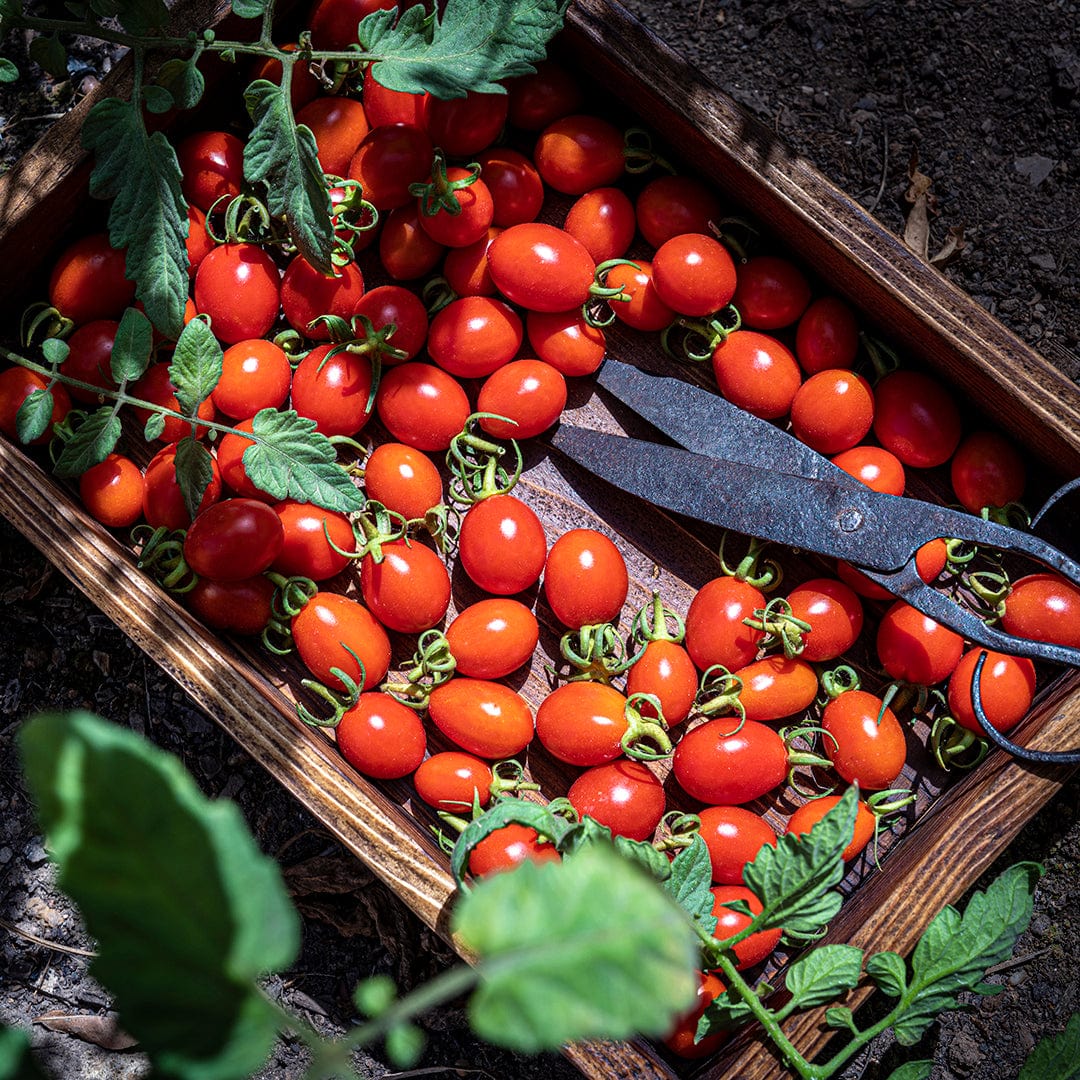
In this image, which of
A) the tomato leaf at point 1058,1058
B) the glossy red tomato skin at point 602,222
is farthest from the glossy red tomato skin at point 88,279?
the tomato leaf at point 1058,1058

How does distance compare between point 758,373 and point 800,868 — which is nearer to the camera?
point 800,868

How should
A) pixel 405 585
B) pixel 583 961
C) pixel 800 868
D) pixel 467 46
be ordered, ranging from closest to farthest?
pixel 583 961
pixel 800 868
pixel 467 46
pixel 405 585

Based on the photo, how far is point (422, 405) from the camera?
111 centimetres

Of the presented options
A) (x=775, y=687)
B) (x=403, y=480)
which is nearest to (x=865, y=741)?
(x=775, y=687)

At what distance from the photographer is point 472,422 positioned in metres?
1.12

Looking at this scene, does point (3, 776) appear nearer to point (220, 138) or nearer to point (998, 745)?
point (220, 138)

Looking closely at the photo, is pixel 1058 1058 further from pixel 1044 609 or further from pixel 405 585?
pixel 405 585

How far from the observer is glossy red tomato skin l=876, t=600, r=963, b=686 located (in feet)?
→ 3.54

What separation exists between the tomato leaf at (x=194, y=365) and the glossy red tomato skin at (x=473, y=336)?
0.25 metres

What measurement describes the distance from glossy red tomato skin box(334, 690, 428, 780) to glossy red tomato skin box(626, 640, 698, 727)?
252 millimetres

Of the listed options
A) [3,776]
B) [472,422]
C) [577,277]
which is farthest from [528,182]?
[3,776]

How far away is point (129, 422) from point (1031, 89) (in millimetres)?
1227

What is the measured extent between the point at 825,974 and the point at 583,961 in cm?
66

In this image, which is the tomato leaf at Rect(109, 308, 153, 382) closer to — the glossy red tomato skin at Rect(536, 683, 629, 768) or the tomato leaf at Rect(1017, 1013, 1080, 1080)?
the glossy red tomato skin at Rect(536, 683, 629, 768)
